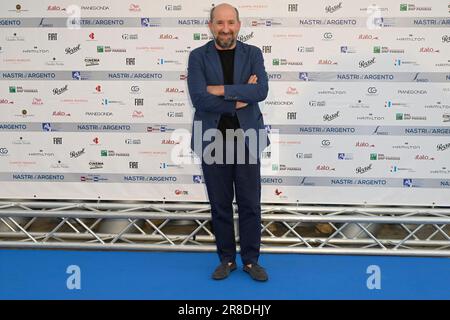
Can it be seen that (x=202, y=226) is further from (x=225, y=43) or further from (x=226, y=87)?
(x=225, y=43)

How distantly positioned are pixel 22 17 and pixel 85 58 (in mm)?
677

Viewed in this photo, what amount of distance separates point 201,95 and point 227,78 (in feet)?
0.85

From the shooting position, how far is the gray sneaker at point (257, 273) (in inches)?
149

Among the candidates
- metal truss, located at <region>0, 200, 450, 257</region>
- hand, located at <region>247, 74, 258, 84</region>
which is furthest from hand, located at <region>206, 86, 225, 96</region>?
metal truss, located at <region>0, 200, 450, 257</region>

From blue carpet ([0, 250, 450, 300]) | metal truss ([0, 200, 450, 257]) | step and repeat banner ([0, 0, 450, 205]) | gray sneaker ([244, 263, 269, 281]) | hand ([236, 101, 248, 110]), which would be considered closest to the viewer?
hand ([236, 101, 248, 110])

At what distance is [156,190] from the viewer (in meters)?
4.48

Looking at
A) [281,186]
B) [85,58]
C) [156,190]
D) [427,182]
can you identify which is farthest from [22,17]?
[427,182]

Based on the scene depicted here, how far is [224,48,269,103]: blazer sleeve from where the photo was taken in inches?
135

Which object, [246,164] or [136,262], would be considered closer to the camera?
[246,164]

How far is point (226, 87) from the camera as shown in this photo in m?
3.44

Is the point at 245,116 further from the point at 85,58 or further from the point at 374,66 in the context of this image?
the point at 85,58

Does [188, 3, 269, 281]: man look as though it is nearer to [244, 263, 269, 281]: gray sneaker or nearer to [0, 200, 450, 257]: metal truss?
[244, 263, 269, 281]: gray sneaker

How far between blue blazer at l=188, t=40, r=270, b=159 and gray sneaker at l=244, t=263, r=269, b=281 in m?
0.93

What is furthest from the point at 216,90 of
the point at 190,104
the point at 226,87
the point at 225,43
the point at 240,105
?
the point at 190,104
